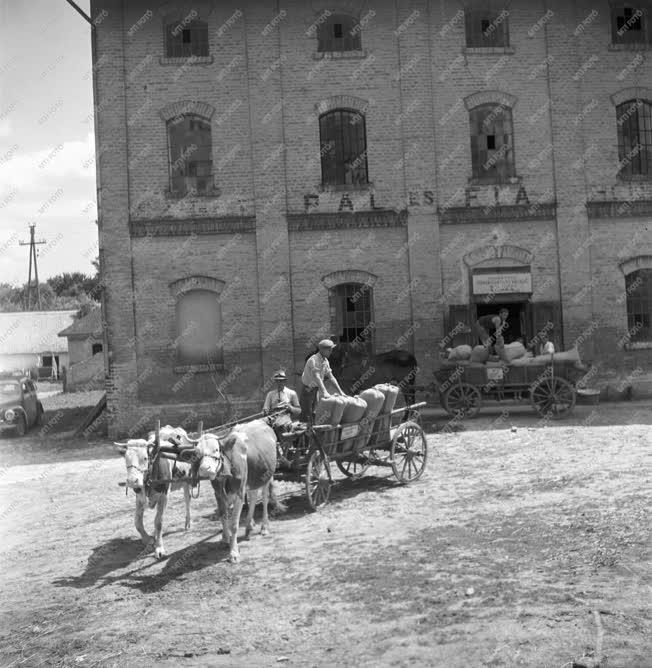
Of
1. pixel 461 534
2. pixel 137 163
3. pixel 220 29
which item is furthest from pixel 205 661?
pixel 220 29

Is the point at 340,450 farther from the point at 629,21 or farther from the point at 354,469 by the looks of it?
the point at 629,21

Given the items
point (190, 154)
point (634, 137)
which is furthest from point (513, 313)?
point (190, 154)

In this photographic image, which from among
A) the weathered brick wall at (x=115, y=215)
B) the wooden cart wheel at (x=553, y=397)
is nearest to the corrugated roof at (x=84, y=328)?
the weathered brick wall at (x=115, y=215)

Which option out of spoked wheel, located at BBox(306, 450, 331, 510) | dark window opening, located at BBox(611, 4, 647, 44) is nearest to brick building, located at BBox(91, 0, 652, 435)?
dark window opening, located at BBox(611, 4, 647, 44)

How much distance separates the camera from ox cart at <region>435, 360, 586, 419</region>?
1576 cm

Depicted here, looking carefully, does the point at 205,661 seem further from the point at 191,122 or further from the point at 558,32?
the point at 558,32

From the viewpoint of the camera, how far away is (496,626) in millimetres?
6039

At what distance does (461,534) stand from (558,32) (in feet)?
48.3

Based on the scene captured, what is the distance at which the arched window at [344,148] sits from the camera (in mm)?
18891

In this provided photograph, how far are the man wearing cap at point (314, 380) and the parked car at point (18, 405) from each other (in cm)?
1232

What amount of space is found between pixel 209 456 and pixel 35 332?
54.3 m

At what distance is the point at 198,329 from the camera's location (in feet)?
60.5

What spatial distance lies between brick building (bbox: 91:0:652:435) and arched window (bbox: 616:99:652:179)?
0.29ft

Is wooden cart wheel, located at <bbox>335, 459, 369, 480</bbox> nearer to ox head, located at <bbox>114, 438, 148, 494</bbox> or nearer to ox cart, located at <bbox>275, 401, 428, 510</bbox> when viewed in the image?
ox cart, located at <bbox>275, 401, 428, 510</bbox>
